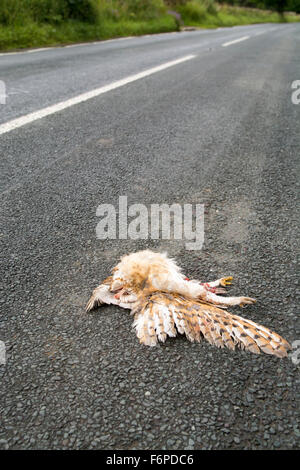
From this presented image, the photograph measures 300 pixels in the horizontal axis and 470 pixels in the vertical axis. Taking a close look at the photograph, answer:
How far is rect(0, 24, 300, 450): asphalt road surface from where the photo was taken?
1326mm

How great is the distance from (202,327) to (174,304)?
169 millimetres

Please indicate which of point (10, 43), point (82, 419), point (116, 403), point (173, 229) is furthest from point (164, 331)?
point (10, 43)

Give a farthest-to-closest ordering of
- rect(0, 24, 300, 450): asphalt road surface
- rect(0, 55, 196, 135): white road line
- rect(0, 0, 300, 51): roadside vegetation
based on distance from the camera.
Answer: rect(0, 0, 300, 51): roadside vegetation < rect(0, 55, 196, 135): white road line < rect(0, 24, 300, 450): asphalt road surface

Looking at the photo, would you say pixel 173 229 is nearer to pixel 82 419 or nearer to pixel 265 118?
pixel 82 419

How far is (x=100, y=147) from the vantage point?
3.67 meters

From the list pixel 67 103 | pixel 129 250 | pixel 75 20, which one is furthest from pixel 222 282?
pixel 75 20

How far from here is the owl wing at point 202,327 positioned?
1613mm

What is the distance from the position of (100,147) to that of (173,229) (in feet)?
5.20

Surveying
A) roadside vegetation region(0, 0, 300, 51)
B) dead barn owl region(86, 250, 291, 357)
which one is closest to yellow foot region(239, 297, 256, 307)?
dead barn owl region(86, 250, 291, 357)

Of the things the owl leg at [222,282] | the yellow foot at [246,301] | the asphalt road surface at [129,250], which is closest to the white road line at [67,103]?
the asphalt road surface at [129,250]

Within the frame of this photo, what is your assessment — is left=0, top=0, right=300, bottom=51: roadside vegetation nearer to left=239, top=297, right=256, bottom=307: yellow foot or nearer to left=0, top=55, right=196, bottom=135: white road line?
left=0, top=55, right=196, bottom=135: white road line

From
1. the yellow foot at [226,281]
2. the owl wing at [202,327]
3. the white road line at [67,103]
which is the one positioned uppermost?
the white road line at [67,103]

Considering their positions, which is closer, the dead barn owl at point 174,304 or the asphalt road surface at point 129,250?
the asphalt road surface at point 129,250

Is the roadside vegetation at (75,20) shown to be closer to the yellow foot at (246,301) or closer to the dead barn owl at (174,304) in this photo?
the dead barn owl at (174,304)
